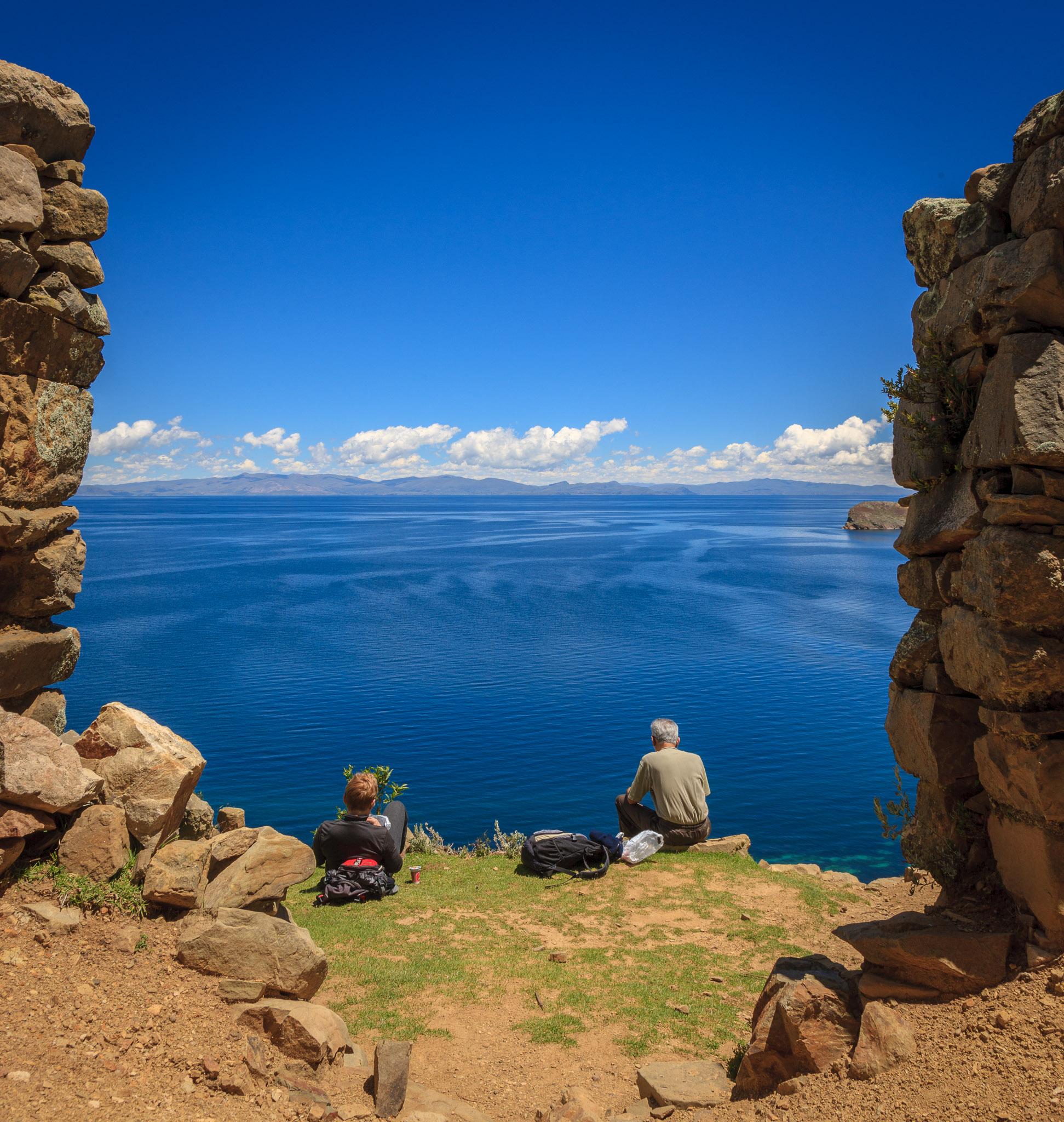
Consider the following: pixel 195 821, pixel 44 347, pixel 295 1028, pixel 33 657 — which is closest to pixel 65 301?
pixel 44 347

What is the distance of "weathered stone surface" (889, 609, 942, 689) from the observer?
723 centimetres

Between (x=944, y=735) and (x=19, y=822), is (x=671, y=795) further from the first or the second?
(x=19, y=822)

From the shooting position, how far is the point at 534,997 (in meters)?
8.02

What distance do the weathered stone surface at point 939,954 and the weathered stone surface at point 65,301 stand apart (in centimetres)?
941

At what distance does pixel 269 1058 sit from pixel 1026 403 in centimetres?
761

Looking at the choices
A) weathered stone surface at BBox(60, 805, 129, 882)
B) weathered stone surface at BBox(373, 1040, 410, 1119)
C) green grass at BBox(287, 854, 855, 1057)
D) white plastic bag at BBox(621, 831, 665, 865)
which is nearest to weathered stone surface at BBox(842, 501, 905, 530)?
white plastic bag at BBox(621, 831, 665, 865)

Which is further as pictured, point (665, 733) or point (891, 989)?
point (665, 733)

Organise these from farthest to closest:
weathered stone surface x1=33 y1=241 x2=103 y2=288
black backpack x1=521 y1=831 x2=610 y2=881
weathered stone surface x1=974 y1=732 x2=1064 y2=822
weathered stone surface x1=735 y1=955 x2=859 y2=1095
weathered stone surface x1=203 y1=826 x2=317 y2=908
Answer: black backpack x1=521 y1=831 x2=610 y2=881
weathered stone surface x1=33 y1=241 x2=103 y2=288
weathered stone surface x1=203 y1=826 x2=317 y2=908
weathered stone surface x1=735 y1=955 x2=859 y2=1095
weathered stone surface x1=974 y1=732 x2=1064 y2=822

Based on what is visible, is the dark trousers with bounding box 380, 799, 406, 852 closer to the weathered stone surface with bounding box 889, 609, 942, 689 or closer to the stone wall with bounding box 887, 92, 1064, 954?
the stone wall with bounding box 887, 92, 1064, 954

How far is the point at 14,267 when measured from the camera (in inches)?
291

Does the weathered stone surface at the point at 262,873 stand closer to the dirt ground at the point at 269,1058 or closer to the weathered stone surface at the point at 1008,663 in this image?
the dirt ground at the point at 269,1058

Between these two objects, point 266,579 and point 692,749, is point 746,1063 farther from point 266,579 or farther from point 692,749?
point 266,579

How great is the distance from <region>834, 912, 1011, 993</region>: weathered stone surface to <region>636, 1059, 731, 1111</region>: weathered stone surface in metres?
1.59

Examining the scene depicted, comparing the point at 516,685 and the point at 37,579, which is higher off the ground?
the point at 37,579
